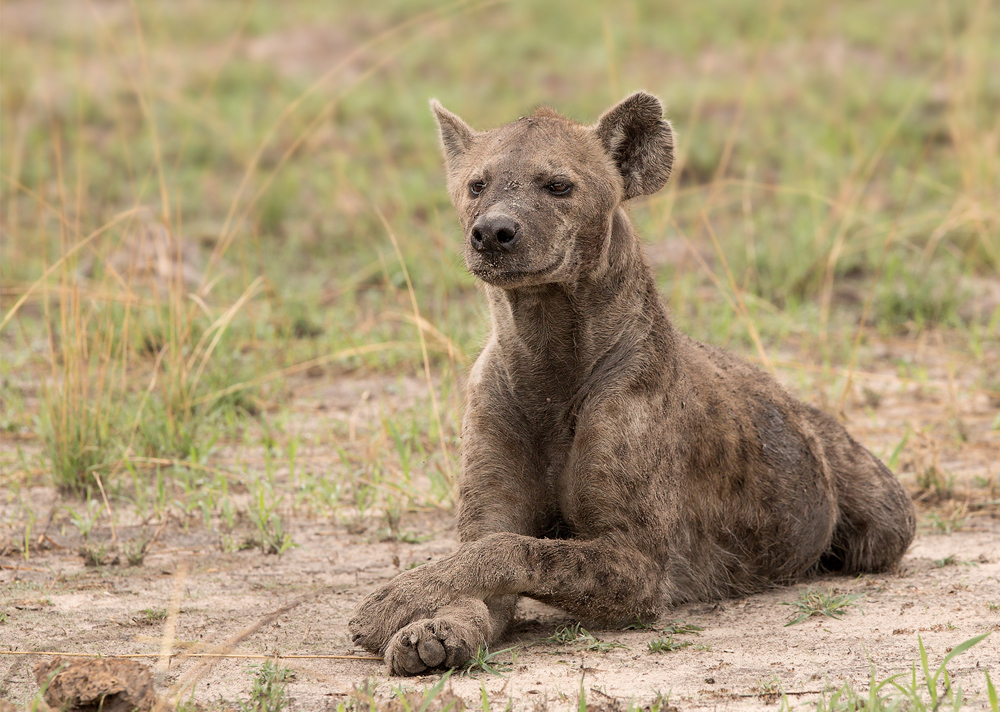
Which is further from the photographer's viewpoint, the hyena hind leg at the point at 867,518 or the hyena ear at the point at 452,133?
the hyena hind leg at the point at 867,518

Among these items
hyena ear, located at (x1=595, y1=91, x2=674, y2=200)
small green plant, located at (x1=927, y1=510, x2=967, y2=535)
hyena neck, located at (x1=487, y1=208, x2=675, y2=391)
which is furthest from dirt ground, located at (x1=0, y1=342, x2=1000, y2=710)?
hyena ear, located at (x1=595, y1=91, x2=674, y2=200)

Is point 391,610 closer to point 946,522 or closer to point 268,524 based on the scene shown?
point 268,524

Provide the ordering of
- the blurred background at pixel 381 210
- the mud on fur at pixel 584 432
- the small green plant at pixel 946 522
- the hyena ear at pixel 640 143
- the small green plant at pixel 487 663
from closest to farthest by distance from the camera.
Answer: the small green plant at pixel 487 663
the mud on fur at pixel 584 432
the hyena ear at pixel 640 143
the small green plant at pixel 946 522
the blurred background at pixel 381 210

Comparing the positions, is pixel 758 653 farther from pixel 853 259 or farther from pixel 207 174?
pixel 207 174

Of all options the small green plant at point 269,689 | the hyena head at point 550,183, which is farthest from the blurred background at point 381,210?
the small green plant at point 269,689

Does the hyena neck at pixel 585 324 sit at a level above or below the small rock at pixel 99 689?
above

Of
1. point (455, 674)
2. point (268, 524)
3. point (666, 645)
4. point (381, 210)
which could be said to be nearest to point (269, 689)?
point (455, 674)

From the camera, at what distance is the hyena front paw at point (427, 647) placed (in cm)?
334

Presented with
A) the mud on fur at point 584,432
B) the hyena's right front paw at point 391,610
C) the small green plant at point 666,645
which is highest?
the mud on fur at point 584,432

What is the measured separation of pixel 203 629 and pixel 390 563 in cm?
93

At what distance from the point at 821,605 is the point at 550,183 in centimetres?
158

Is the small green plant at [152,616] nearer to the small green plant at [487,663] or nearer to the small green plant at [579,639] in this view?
the small green plant at [487,663]

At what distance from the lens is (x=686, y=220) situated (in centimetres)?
991

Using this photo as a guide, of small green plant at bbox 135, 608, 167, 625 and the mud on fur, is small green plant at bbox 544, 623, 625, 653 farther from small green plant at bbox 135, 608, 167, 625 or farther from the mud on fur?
small green plant at bbox 135, 608, 167, 625
